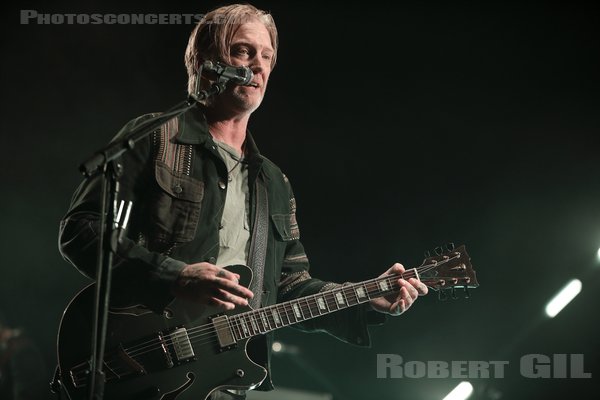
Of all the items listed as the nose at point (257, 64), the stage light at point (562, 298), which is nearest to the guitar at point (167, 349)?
the nose at point (257, 64)

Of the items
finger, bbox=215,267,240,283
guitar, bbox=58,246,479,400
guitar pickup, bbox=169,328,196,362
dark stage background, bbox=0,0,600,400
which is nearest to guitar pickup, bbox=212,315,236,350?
guitar, bbox=58,246,479,400

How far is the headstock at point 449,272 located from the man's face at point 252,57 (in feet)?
3.32

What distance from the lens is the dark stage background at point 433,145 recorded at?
3.98 m

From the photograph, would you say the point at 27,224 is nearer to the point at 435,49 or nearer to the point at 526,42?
the point at 435,49

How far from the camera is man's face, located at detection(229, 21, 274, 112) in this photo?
2.78 metres

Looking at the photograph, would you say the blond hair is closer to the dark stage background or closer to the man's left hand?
the dark stage background

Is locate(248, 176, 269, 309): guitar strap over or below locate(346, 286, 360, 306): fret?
over

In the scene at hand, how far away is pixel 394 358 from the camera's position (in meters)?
3.90

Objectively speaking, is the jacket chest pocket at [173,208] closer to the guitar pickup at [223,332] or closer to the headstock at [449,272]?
the guitar pickup at [223,332]

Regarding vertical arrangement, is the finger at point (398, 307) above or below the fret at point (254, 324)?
above

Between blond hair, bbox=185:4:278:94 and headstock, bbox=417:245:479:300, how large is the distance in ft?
3.85

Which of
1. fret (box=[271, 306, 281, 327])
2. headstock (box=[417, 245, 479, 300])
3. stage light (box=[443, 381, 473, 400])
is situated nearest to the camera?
fret (box=[271, 306, 281, 327])

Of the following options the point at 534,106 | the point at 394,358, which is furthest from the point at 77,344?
the point at 534,106

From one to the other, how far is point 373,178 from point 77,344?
2.21 meters
